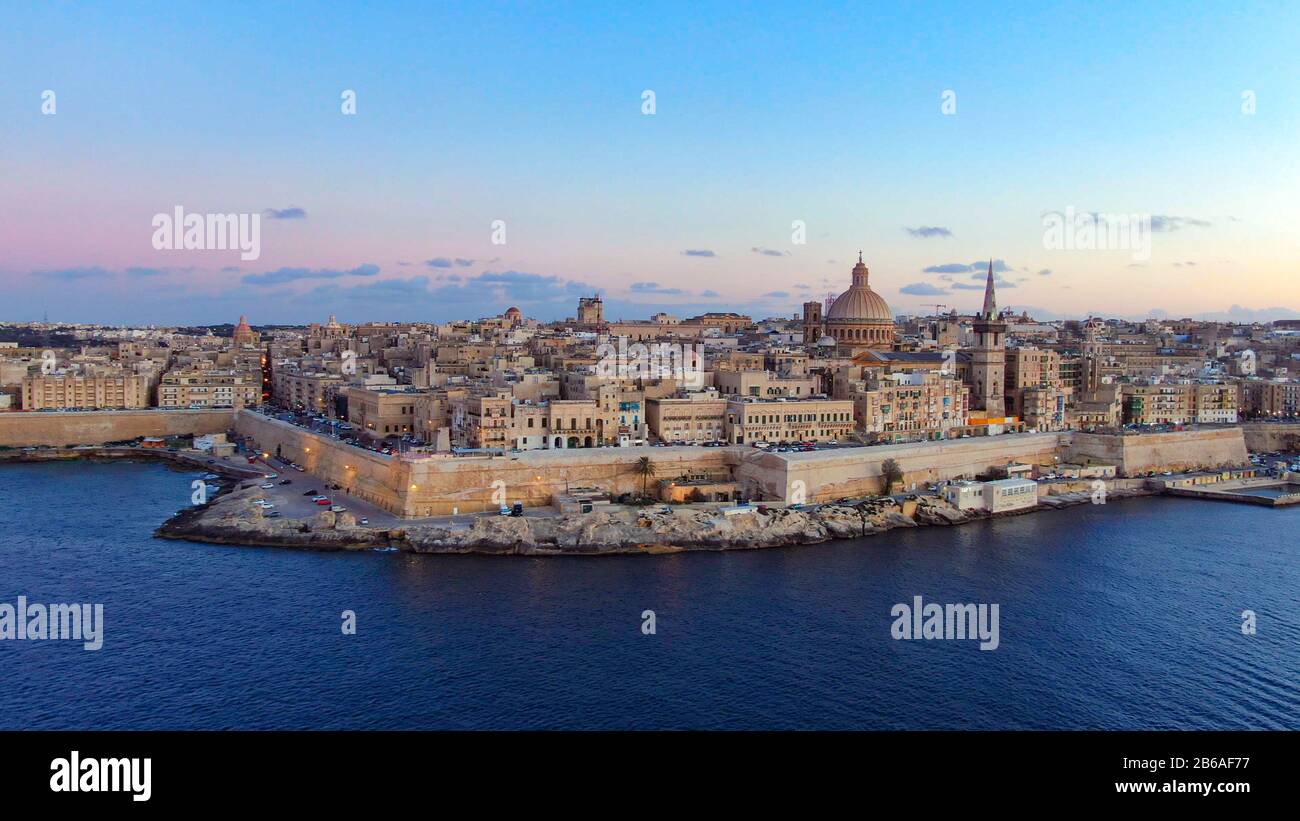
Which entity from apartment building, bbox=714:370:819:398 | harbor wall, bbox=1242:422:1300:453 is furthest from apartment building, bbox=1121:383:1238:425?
apartment building, bbox=714:370:819:398

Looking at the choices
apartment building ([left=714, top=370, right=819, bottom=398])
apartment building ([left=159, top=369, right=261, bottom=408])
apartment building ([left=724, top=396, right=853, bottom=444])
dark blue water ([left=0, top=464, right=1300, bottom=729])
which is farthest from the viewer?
apartment building ([left=159, top=369, right=261, bottom=408])

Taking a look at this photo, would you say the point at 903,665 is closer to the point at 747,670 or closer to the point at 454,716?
the point at 747,670

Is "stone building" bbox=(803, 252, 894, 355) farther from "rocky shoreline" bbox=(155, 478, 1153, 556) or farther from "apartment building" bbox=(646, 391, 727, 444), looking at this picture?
"rocky shoreline" bbox=(155, 478, 1153, 556)

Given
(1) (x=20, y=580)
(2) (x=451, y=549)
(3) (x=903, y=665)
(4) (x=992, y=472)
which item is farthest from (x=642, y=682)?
(4) (x=992, y=472)

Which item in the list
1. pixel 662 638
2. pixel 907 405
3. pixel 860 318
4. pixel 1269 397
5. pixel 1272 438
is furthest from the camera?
pixel 860 318

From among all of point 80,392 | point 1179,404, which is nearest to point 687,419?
point 1179,404

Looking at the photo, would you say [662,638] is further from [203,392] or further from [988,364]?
[203,392]
